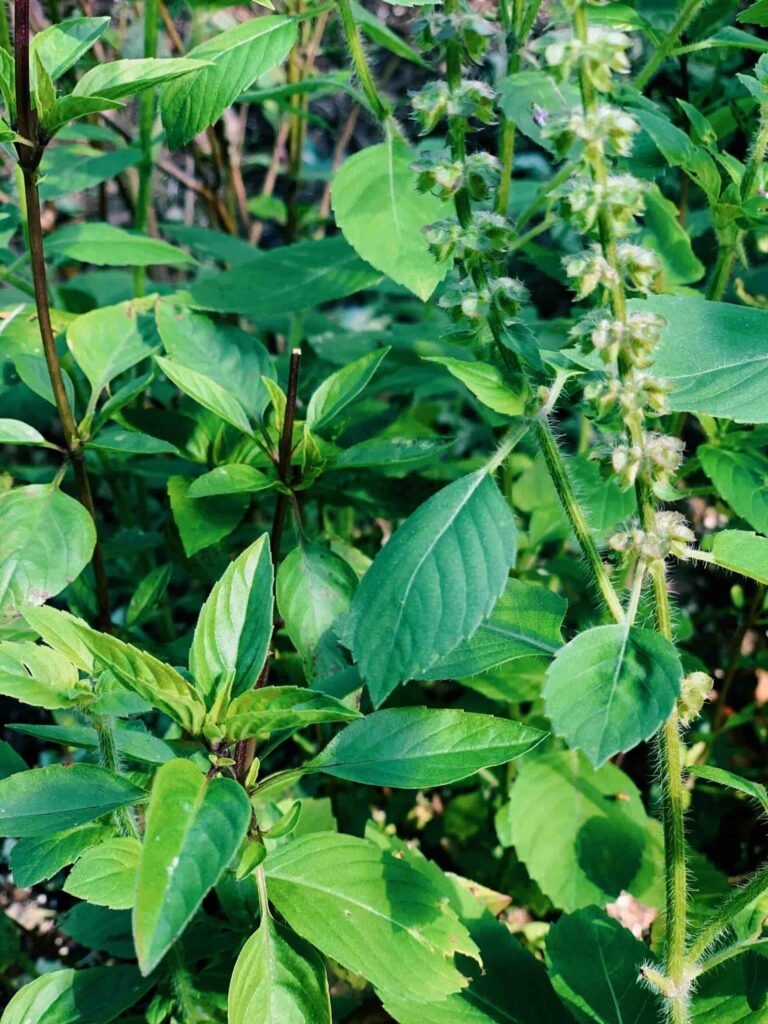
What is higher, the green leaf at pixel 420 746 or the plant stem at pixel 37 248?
the plant stem at pixel 37 248

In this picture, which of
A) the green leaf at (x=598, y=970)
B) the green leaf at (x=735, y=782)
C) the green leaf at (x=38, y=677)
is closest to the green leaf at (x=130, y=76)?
the green leaf at (x=38, y=677)

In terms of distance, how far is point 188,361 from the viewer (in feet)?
5.17

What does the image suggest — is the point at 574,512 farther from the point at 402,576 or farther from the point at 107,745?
the point at 107,745

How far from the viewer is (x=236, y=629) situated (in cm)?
111

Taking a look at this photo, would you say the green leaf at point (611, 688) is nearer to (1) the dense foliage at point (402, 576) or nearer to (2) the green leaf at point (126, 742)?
(1) the dense foliage at point (402, 576)

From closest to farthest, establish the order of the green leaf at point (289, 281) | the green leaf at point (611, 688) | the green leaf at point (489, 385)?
1. the green leaf at point (611, 688)
2. the green leaf at point (489, 385)
3. the green leaf at point (289, 281)

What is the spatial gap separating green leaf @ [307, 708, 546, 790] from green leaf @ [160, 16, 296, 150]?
2.77 ft

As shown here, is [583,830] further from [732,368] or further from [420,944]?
[732,368]

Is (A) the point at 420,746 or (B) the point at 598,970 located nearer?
(A) the point at 420,746

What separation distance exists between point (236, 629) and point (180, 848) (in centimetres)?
32

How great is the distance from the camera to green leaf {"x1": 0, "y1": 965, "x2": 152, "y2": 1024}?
123 centimetres

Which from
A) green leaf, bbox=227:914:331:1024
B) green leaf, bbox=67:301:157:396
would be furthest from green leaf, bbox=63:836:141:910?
green leaf, bbox=67:301:157:396

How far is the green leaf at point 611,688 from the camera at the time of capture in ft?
2.91

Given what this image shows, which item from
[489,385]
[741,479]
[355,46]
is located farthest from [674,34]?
[489,385]
